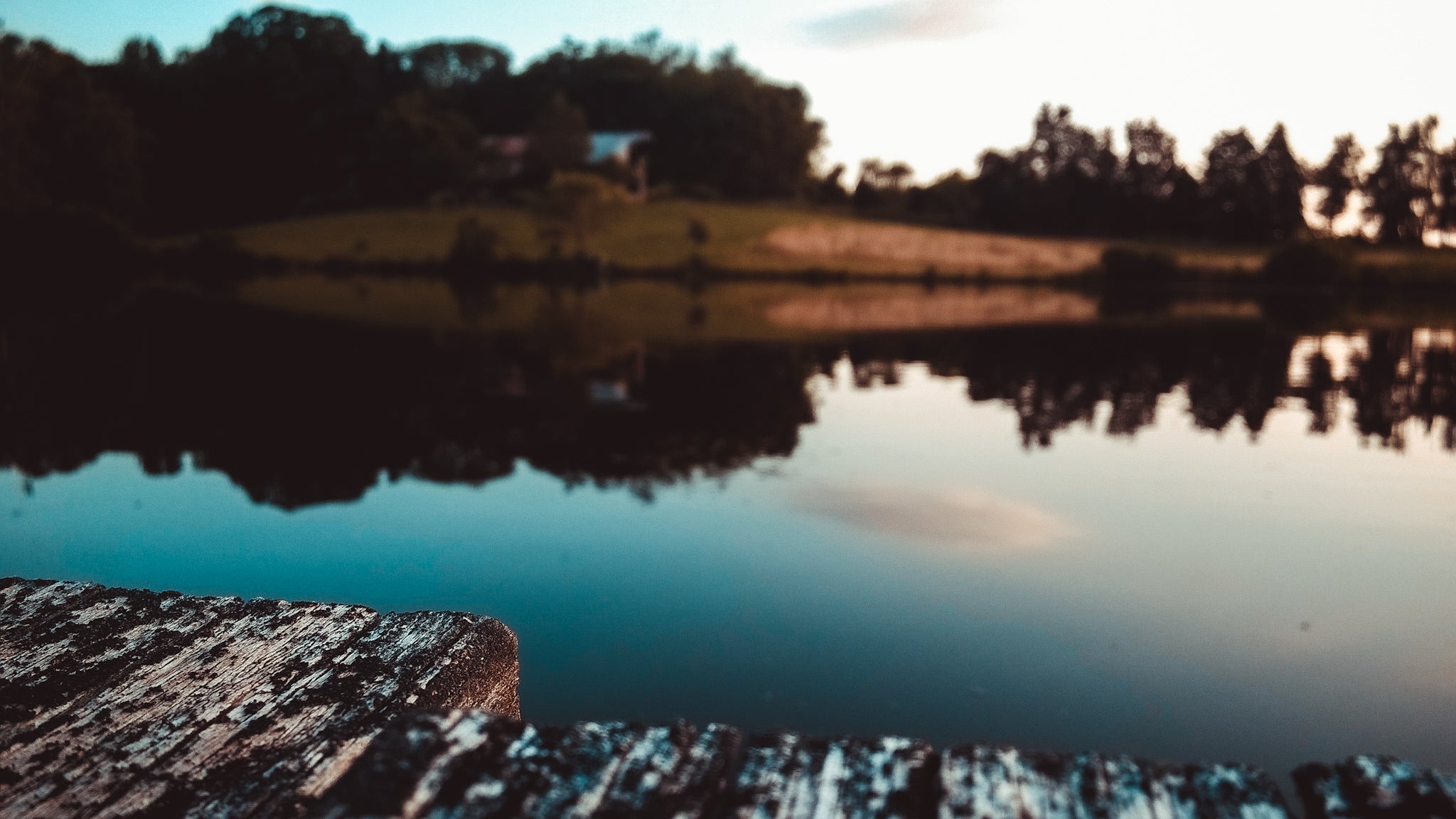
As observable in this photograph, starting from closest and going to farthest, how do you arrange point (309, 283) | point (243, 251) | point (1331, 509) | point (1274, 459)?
1. point (1331, 509)
2. point (1274, 459)
3. point (309, 283)
4. point (243, 251)

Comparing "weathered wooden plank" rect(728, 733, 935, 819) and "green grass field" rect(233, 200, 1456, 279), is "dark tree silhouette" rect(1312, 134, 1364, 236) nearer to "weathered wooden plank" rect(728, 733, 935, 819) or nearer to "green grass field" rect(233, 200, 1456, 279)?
"green grass field" rect(233, 200, 1456, 279)

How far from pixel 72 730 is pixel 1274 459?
11.5 meters

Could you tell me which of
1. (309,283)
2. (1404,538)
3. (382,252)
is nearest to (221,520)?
(1404,538)

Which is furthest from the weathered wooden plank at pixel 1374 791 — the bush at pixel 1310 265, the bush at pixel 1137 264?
the bush at pixel 1310 265

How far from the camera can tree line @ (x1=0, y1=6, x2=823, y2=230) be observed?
6419 centimetres

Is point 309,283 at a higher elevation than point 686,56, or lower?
lower

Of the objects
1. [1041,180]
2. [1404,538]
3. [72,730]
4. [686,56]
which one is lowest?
[1404,538]

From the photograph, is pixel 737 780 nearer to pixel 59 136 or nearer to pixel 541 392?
pixel 541 392

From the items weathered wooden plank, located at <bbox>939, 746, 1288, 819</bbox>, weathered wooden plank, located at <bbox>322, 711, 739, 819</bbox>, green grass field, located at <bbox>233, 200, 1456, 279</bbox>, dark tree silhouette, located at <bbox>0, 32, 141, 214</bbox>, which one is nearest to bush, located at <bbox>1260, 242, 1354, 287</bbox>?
green grass field, located at <bbox>233, 200, 1456, 279</bbox>

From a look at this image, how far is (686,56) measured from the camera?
428 feet

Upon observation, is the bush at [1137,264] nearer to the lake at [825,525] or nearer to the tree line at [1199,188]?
the tree line at [1199,188]

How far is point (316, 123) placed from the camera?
260 feet

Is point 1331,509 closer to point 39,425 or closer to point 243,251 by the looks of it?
point 39,425

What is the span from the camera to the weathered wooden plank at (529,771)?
5.98 ft
